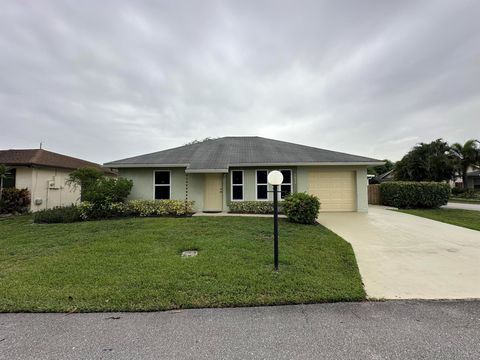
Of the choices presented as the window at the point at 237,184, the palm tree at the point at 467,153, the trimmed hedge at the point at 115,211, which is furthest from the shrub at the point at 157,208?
the palm tree at the point at 467,153

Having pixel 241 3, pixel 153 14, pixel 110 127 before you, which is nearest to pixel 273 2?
pixel 241 3

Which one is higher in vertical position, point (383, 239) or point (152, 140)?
point (152, 140)

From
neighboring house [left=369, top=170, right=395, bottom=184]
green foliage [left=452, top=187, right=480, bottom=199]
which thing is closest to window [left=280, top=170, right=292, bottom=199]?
neighboring house [left=369, top=170, right=395, bottom=184]

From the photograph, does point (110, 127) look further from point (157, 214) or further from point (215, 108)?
point (157, 214)

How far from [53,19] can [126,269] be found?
30.6 feet

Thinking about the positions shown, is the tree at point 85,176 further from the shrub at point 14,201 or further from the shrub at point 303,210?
the shrub at point 303,210

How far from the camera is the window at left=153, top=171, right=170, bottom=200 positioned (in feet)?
41.1

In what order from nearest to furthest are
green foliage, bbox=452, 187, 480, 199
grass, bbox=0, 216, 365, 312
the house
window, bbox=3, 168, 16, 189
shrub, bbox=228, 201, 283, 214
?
grass, bbox=0, 216, 365, 312 < shrub, bbox=228, 201, 283, 214 < window, bbox=3, 168, 16, 189 < the house < green foliage, bbox=452, 187, 480, 199

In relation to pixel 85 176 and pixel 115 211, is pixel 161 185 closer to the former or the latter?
pixel 115 211

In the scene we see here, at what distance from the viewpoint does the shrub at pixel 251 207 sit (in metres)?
11.8

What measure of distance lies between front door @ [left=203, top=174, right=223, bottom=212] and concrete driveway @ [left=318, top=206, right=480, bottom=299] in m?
5.43

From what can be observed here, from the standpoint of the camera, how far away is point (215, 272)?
436cm

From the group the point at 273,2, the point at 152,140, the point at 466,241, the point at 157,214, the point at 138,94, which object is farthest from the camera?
the point at 152,140

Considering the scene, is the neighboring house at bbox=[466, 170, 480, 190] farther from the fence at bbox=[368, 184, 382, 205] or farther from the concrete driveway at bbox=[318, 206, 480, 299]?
the concrete driveway at bbox=[318, 206, 480, 299]
